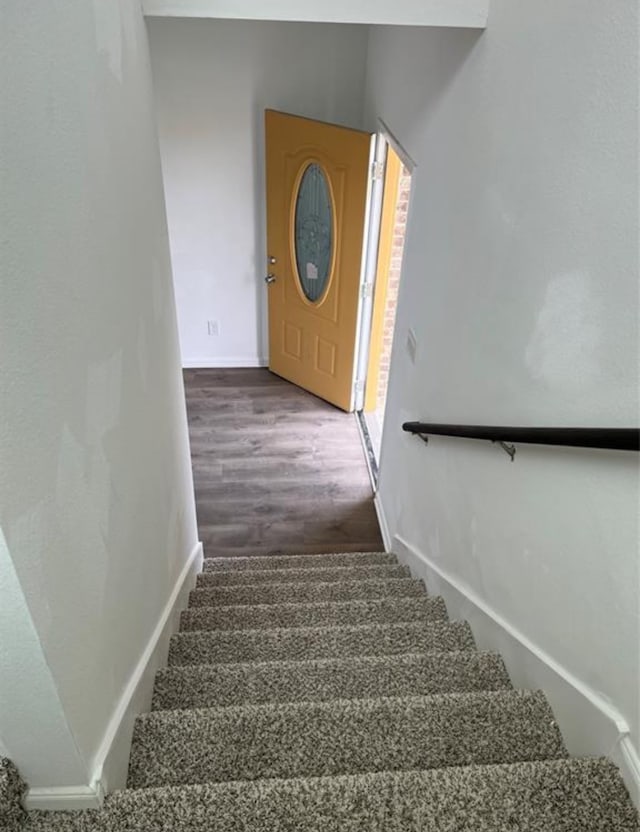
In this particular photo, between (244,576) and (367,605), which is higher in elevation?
(367,605)

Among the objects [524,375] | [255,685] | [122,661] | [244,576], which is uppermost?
[524,375]

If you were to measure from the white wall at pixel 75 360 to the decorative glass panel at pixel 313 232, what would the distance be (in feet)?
8.15

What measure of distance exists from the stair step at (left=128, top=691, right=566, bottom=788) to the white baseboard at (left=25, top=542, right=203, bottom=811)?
0.23ft

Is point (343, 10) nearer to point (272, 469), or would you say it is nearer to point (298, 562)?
point (298, 562)

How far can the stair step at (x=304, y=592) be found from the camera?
2.55m

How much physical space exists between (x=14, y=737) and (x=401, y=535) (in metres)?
2.35

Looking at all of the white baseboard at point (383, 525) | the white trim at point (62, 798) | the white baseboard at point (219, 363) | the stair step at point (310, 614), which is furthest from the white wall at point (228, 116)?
the white trim at point (62, 798)

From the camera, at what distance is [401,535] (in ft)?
10.6

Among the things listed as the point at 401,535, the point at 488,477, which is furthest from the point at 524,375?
the point at 401,535

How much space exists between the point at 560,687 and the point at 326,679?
2.07 feet

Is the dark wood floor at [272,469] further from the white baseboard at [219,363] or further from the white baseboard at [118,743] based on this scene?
the white baseboard at [118,743]

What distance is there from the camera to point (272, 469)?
4.26m

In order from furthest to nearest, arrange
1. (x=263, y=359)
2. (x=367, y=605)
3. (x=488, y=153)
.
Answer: (x=263, y=359) < (x=367, y=605) < (x=488, y=153)

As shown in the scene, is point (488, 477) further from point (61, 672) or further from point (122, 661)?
point (61, 672)
